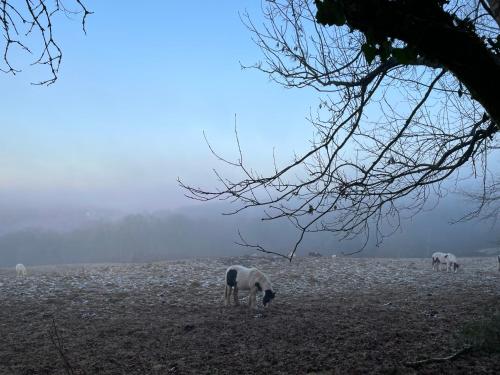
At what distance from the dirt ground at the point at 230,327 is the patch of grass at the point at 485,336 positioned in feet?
0.47

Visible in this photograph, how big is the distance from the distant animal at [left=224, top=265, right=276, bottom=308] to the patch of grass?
6033 mm

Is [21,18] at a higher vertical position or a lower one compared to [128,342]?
higher

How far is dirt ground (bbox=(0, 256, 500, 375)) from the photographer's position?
5758 mm

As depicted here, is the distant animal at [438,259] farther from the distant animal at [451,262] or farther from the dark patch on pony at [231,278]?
the dark patch on pony at [231,278]

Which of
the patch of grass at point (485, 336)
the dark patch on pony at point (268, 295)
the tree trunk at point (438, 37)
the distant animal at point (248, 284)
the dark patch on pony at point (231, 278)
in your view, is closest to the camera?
the tree trunk at point (438, 37)

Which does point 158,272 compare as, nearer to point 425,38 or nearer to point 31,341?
point 31,341

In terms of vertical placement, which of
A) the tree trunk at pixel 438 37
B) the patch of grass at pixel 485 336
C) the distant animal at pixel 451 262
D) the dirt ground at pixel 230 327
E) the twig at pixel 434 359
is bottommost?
the dirt ground at pixel 230 327

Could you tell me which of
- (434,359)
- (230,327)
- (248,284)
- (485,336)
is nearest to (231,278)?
(248,284)

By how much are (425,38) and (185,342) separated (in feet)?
21.1

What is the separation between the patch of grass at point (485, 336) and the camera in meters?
5.40

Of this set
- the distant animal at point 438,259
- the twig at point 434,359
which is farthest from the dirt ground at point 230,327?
the distant animal at point 438,259

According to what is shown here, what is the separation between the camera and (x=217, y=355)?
6371 mm

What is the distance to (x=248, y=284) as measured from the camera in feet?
38.0

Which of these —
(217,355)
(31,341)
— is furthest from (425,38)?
(31,341)
